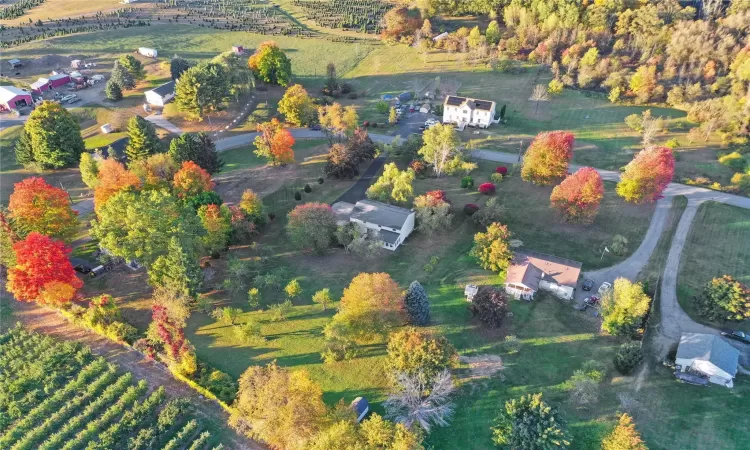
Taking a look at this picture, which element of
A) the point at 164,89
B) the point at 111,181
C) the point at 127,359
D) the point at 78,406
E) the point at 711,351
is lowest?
the point at 78,406

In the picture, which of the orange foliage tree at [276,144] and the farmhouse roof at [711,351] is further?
the orange foliage tree at [276,144]

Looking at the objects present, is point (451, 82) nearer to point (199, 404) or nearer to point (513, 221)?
point (513, 221)

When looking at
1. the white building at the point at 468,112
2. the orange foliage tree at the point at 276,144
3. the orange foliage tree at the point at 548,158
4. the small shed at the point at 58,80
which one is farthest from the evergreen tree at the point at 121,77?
the orange foliage tree at the point at 548,158

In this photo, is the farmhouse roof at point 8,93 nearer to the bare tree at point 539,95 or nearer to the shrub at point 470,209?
the shrub at point 470,209

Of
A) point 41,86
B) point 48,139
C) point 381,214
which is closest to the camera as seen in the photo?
point 381,214

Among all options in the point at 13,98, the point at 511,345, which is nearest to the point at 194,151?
the point at 13,98

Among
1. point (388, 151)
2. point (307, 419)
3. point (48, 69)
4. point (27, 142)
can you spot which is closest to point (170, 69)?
point (48, 69)

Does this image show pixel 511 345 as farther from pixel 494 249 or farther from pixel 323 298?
pixel 323 298
